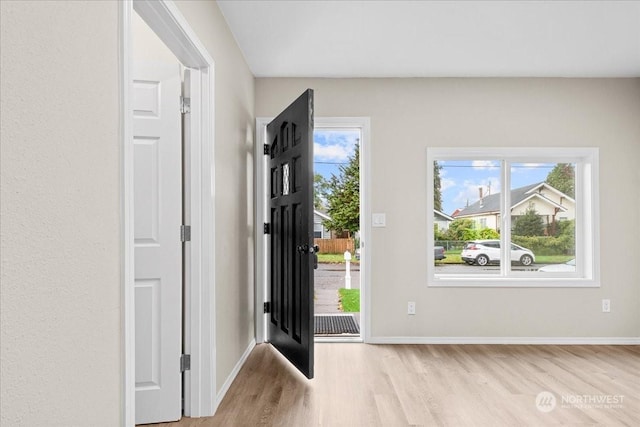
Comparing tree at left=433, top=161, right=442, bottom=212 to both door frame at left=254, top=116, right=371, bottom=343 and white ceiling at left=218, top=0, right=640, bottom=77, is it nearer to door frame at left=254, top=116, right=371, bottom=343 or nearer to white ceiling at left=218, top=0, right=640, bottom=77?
door frame at left=254, top=116, right=371, bottom=343

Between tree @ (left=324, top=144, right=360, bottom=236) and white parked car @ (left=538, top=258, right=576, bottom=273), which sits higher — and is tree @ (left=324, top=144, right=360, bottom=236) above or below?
above

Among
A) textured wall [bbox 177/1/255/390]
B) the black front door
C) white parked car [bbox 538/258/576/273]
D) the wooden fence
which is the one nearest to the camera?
textured wall [bbox 177/1/255/390]

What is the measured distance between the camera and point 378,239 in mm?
3721

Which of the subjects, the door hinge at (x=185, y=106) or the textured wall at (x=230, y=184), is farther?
the textured wall at (x=230, y=184)

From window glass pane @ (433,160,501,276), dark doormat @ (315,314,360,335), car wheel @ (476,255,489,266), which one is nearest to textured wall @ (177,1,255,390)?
dark doormat @ (315,314,360,335)

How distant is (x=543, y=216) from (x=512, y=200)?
334 millimetres

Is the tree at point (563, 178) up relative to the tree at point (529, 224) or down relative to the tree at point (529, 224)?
up

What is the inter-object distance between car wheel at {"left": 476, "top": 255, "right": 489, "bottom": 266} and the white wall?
0.29m

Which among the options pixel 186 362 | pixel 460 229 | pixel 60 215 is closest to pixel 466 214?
pixel 460 229

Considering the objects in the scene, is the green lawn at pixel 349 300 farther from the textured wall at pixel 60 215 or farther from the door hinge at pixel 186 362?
the textured wall at pixel 60 215

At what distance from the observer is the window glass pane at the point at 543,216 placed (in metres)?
3.84

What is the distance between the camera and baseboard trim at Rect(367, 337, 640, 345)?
3.67 meters

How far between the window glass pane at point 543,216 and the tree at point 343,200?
2.30 m

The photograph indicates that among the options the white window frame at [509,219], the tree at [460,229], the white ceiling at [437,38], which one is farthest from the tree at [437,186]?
the white ceiling at [437,38]
